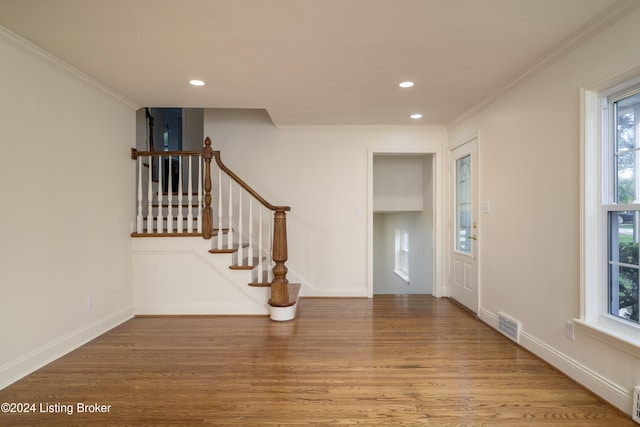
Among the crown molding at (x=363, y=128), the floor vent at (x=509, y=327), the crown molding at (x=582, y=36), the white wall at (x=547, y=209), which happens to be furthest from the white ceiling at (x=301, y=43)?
the floor vent at (x=509, y=327)

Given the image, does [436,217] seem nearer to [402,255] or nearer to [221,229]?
[402,255]

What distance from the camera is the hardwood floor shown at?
A: 1.86m

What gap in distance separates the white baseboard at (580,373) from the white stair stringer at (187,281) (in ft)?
8.41

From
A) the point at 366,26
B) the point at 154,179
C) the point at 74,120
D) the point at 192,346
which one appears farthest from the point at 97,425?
the point at 154,179

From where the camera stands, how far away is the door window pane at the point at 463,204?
393 cm

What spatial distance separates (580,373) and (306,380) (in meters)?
1.85

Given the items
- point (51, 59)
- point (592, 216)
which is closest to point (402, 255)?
point (592, 216)

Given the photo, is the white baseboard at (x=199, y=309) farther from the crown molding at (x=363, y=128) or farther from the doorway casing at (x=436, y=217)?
the crown molding at (x=363, y=128)

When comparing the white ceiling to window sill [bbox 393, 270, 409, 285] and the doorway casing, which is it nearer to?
the doorway casing

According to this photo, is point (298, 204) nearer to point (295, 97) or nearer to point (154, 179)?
point (295, 97)

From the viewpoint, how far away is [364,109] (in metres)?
3.76

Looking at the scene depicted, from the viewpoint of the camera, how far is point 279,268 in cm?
353

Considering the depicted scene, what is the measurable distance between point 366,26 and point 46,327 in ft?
10.5

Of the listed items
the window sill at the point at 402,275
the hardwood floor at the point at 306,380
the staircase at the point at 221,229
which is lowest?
the window sill at the point at 402,275
